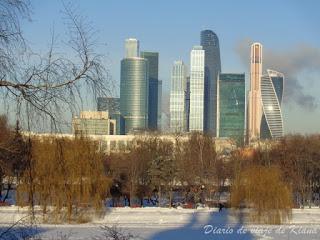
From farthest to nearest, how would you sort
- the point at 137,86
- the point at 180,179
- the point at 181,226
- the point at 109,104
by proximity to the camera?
the point at 137,86, the point at 180,179, the point at 181,226, the point at 109,104

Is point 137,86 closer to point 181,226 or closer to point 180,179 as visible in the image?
point 180,179

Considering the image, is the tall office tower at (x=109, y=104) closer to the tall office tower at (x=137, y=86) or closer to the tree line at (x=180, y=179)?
the tree line at (x=180, y=179)

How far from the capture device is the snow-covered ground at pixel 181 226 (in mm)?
23328

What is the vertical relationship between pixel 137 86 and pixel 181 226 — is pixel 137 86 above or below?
above

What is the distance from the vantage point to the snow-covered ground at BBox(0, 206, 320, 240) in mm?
23328

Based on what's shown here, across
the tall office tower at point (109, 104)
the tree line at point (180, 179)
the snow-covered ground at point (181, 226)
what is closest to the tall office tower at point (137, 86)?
the tree line at point (180, 179)

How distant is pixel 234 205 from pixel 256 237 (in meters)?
10.5

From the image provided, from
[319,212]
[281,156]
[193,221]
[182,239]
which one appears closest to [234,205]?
[193,221]

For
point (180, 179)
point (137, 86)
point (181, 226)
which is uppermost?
point (137, 86)

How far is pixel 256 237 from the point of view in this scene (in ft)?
76.6

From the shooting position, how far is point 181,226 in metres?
28.0

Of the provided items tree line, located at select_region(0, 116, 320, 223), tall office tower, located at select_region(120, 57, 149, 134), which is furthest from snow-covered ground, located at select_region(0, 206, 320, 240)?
tall office tower, located at select_region(120, 57, 149, 134)

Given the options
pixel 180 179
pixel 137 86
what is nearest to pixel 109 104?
pixel 180 179

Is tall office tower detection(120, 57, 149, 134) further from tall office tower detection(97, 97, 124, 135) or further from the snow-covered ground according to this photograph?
tall office tower detection(97, 97, 124, 135)
